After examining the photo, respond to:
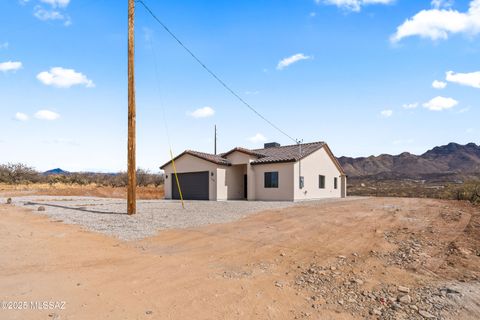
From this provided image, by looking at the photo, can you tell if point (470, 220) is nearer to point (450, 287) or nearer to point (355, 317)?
point (450, 287)

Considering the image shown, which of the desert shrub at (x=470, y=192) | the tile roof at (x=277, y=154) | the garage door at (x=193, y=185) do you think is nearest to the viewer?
the desert shrub at (x=470, y=192)

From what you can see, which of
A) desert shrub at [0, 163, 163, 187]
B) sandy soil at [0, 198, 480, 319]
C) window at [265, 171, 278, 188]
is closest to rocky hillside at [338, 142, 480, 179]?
desert shrub at [0, 163, 163, 187]

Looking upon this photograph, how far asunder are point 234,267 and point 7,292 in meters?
3.41

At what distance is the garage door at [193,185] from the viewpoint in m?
25.2

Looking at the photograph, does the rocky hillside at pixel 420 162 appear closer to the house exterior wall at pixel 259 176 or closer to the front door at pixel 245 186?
the house exterior wall at pixel 259 176

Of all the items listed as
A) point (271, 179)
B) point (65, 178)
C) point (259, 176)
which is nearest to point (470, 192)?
point (271, 179)

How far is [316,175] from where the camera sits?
83.4 ft

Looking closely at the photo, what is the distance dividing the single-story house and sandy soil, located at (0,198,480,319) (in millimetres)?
13098

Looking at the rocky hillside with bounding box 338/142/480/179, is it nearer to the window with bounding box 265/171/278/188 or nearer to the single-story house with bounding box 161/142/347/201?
the single-story house with bounding box 161/142/347/201

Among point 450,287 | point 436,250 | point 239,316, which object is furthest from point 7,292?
point 436,250

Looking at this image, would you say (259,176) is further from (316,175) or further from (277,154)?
(316,175)

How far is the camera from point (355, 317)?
12.5ft

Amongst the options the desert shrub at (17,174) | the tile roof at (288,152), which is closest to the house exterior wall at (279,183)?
the tile roof at (288,152)

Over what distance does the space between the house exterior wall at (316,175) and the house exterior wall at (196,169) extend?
5.94 metres
